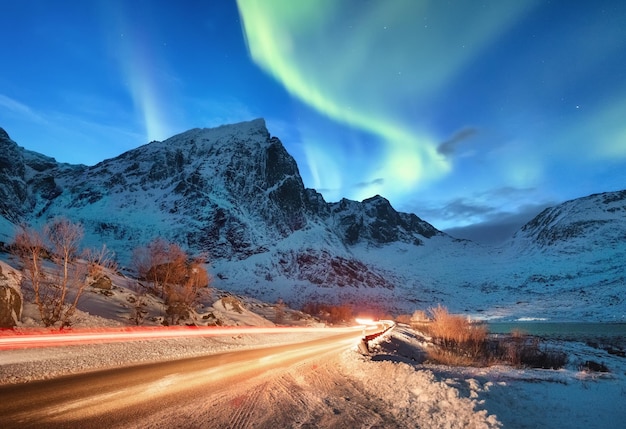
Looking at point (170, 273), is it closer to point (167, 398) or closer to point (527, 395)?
point (167, 398)

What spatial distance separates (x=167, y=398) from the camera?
7.69 metres

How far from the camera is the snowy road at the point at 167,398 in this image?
6.17m

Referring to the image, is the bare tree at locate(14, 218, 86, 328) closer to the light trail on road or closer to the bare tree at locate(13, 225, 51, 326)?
the bare tree at locate(13, 225, 51, 326)

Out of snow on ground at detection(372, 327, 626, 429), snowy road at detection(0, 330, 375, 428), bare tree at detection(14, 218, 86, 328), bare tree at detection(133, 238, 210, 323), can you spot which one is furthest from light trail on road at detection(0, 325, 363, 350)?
snow on ground at detection(372, 327, 626, 429)

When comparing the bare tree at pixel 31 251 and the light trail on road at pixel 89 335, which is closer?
the light trail on road at pixel 89 335

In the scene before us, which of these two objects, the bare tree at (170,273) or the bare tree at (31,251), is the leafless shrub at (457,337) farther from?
the bare tree at (31,251)

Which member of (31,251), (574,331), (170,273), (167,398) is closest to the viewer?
(167,398)

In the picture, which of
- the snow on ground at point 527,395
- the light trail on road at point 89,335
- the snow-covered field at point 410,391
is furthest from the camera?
the light trail on road at point 89,335

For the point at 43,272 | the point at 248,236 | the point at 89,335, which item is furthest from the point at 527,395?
the point at 248,236

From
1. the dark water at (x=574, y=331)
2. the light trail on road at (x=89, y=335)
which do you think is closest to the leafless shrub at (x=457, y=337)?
the light trail on road at (x=89, y=335)

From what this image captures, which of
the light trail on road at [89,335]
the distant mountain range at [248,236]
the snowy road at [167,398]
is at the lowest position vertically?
the light trail on road at [89,335]

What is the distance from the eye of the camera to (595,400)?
31.6 feet

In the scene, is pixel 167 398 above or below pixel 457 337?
below

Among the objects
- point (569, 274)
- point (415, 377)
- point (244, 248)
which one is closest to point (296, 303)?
point (244, 248)
